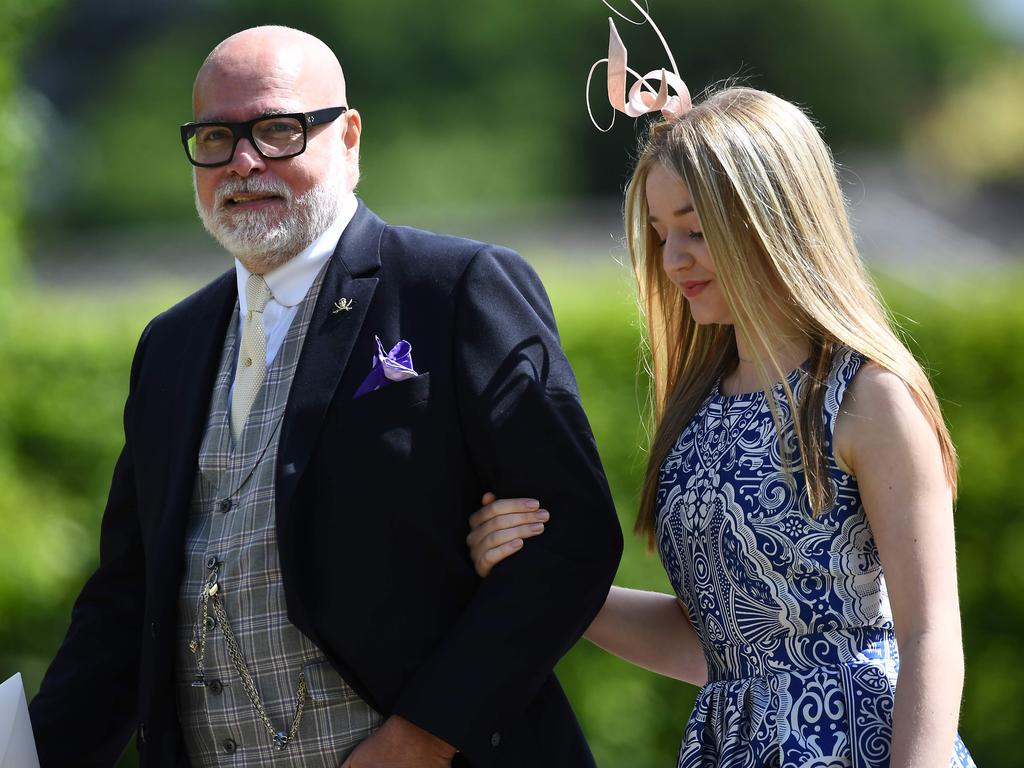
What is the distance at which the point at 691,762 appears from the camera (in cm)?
247

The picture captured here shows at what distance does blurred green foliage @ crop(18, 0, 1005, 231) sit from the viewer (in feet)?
108

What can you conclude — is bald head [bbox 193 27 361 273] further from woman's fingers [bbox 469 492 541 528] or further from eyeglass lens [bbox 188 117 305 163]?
woman's fingers [bbox 469 492 541 528]

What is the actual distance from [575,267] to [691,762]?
4874mm

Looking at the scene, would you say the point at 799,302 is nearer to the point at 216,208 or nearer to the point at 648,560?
the point at 216,208

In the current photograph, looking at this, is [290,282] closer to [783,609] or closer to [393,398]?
[393,398]

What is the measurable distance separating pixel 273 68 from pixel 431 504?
2.85ft

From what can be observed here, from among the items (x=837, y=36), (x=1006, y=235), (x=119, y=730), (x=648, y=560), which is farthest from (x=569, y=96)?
(x=119, y=730)

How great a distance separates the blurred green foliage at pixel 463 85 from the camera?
32969 mm

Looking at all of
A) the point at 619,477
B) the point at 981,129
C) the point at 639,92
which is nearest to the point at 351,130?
the point at 639,92

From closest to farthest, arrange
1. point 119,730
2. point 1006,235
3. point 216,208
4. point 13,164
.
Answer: point 216,208 < point 119,730 < point 13,164 < point 1006,235

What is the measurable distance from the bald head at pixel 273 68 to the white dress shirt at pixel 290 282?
0.22 meters

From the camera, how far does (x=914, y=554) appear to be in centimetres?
222

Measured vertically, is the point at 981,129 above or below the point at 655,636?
below

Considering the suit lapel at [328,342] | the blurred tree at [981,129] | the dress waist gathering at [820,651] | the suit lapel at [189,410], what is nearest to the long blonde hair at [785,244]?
the dress waist gathering at [820,651]
